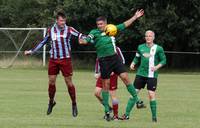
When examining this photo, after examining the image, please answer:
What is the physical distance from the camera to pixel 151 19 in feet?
139

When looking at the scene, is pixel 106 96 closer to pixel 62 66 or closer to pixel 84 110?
pixel 62 66

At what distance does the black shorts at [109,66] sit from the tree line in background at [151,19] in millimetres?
27992

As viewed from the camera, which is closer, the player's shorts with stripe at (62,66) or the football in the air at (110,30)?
the football in the air at (110,30)

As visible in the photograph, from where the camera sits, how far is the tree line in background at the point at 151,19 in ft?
138

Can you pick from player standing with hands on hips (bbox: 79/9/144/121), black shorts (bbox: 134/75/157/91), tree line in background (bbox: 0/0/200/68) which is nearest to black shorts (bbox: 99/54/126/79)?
player standing with hands on hips (bbox: 79/9/144/121)

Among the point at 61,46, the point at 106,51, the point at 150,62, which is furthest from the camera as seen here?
the point at 61,46

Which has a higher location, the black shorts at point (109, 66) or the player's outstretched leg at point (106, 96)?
the black shorts at point (109, 66)

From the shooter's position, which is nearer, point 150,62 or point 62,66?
point 150,62

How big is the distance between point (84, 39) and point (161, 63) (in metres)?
1.76

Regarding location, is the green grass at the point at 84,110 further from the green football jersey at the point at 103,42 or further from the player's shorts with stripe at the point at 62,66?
the green football jersey at the point at 103,42

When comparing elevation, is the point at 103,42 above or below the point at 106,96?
above

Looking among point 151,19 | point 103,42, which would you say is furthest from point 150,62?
point 151,19

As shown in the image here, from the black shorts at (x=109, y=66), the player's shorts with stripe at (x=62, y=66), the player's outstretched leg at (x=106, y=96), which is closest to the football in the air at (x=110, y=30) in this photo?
the black shorts at (x=109, y=66)

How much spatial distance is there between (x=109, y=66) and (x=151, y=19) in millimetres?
29129
